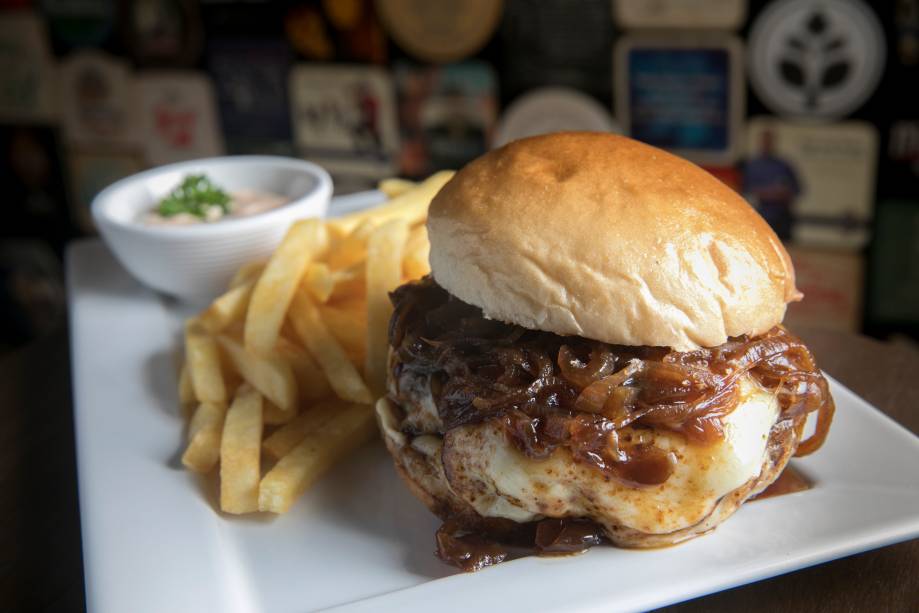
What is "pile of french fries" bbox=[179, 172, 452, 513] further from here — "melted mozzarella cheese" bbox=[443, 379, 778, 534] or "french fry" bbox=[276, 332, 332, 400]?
"melted mozzarella cheese" bbox=[443, 379, 778, 534]

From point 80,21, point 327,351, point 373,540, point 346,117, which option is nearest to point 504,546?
point 373,540

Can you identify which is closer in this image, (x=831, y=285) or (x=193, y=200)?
(x=193, y=200)

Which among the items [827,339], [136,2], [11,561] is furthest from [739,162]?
[136,2]

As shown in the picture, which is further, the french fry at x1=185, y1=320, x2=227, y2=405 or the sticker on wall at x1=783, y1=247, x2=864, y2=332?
the sticker on wall at x1=783, y1=247, x2=864, y2=332

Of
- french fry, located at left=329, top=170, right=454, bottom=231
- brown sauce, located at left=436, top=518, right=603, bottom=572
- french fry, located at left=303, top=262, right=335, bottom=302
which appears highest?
french fry, located at left=329, top=170, right=454, bottom=231

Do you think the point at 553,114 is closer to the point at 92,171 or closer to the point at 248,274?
the point at 248,274

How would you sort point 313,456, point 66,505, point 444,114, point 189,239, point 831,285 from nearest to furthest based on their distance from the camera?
point 313,456 < point 66,505 < point 189,239 < point 831,285 < point 444,114

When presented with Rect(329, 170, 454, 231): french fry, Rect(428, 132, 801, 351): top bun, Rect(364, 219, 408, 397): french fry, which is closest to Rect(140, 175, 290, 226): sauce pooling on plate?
Rect(329, 170, 454, 231): french fry

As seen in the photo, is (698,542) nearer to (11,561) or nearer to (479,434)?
(479,434)
